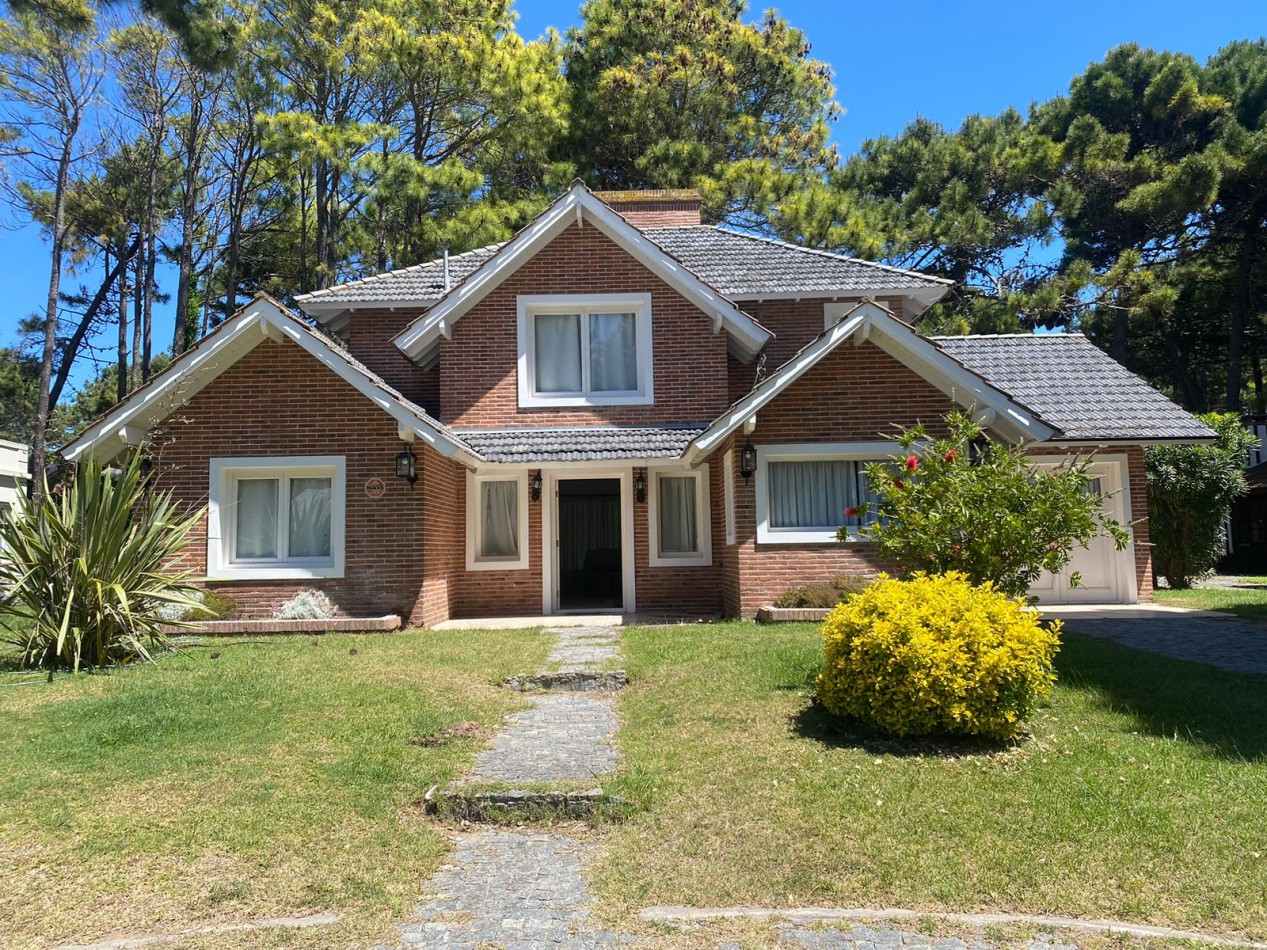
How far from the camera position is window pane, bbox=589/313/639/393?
15008 millimetres

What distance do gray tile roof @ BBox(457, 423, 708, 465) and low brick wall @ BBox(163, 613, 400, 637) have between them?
3065 millimetres

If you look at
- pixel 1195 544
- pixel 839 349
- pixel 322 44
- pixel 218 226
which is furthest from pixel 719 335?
pixel 218 226

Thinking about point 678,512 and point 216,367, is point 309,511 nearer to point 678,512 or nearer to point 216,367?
point 216,367

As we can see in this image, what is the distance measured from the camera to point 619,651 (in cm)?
1018

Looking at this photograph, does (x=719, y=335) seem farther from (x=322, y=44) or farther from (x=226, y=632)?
(x=322, y=44)

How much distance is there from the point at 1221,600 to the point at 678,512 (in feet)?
30.3

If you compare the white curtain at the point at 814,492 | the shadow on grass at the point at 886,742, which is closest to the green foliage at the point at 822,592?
the white curtain at the point at 814,492

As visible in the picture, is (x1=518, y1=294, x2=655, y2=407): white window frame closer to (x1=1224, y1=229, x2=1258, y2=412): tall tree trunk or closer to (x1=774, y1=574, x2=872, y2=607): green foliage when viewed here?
(x1=774, y1=574, x2=872, y2=607): green foliage

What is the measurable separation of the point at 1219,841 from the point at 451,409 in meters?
12.1

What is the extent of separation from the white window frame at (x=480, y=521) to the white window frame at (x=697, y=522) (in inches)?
79.5

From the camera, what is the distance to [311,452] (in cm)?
1282

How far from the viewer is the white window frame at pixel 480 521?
47.5 ft

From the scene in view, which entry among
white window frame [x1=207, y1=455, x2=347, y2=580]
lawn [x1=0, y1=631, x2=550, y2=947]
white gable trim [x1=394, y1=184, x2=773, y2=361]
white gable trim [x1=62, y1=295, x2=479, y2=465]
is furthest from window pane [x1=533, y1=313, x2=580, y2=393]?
lawn [x1=0, y1=631, x2=550, y2=947]

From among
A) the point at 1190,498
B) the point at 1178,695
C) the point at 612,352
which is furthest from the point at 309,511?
the point at 1190,498
